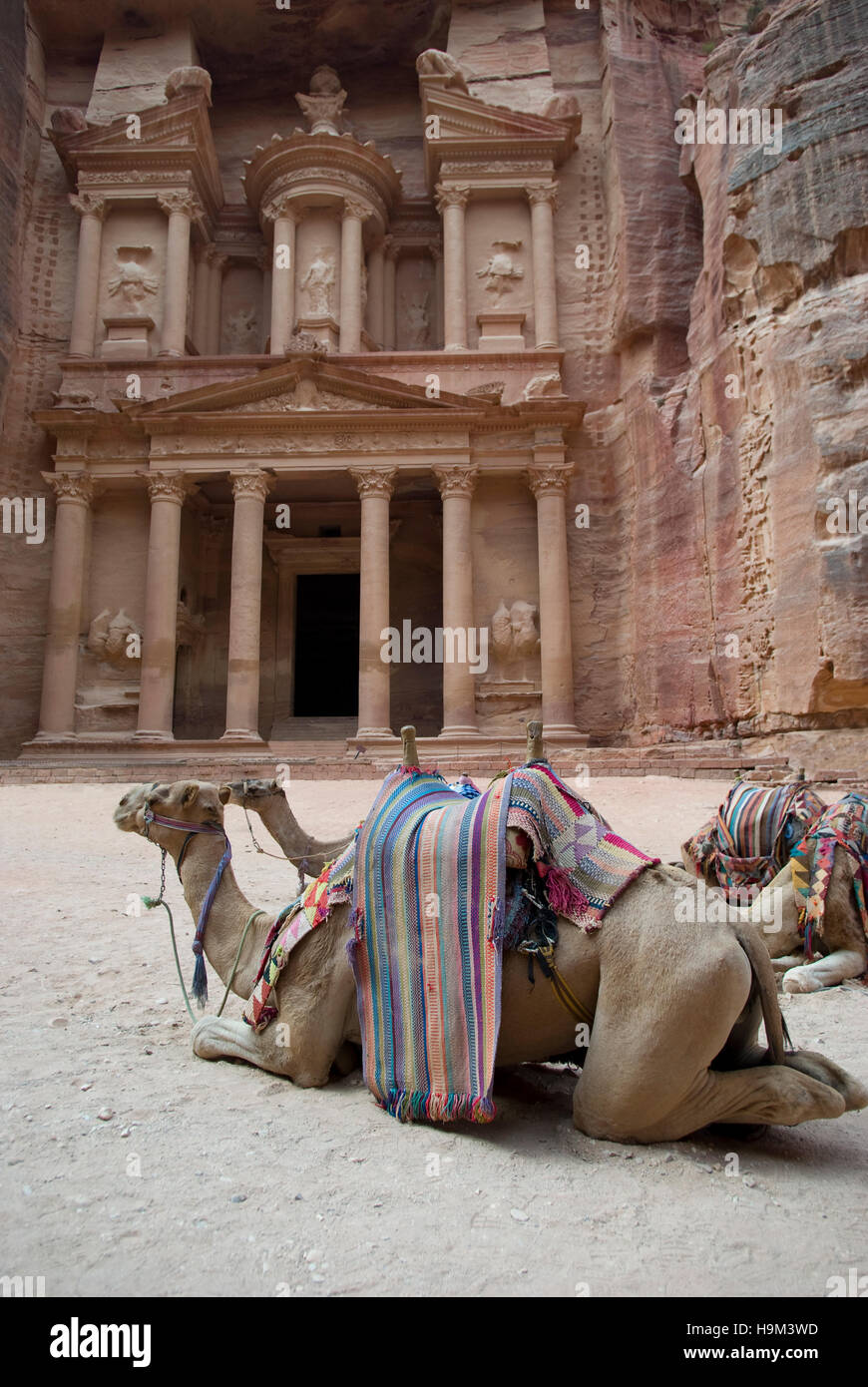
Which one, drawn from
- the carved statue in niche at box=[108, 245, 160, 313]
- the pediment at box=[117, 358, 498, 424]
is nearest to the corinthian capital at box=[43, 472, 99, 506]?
the pediment at box=[117, 358, 498, 424]

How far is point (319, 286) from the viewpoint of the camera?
23500 mm

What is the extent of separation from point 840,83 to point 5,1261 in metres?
19.5

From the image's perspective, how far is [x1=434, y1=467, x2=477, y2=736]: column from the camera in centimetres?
2005

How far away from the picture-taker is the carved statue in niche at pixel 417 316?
85.2ft

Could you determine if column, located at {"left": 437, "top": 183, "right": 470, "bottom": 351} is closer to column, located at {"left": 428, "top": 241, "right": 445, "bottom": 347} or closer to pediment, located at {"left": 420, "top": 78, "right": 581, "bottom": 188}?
pediment, located at {"left": 420, "top": 78, "right": 581, "bottom": 188}

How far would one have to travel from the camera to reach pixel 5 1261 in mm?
2348

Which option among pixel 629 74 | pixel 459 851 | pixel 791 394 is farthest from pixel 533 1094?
pixel 629 74

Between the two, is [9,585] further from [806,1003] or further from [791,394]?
[806,1003]

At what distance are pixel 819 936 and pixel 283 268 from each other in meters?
23.0

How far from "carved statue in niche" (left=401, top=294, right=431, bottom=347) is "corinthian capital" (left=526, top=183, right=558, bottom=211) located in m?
4.09

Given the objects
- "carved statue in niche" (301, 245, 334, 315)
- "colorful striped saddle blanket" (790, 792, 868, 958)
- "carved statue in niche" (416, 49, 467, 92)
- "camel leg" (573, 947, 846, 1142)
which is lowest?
"camel leg" (573, 947, 846, 1142)

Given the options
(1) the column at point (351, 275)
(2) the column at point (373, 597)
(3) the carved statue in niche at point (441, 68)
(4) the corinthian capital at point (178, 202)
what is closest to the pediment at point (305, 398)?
(2) the column at point (373, 597)

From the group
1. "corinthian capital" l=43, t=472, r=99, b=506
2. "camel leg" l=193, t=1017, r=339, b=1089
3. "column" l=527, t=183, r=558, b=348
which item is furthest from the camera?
"column" l=527, t=183, r=558, b=348

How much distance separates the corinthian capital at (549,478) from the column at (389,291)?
728 cm
